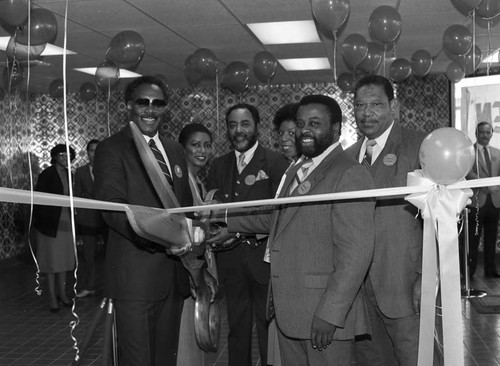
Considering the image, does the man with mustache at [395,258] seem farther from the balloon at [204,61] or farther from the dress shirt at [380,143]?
the balloon at [204,61]

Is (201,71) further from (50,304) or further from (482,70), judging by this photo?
(482,70)

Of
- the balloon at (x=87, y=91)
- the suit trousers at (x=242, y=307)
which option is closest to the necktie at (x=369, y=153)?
the suit trousers at (x=242, y=307)

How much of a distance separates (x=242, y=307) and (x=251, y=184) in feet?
2.38

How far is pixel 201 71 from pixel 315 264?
204 inches

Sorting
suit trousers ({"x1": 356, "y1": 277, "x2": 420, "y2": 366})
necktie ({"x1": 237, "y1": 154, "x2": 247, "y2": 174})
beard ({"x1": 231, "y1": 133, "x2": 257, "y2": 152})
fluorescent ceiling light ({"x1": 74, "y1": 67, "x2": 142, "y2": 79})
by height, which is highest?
fluorescent ceiling light ({"x1": 74, "y1": 67, "x2": 142, "y2": 79})

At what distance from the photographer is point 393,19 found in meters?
5.91

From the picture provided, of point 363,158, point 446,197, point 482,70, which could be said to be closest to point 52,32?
point 363,158

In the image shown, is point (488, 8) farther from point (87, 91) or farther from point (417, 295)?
point (87, 91)

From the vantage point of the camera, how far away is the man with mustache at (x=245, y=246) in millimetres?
3959

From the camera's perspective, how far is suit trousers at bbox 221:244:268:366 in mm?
3984

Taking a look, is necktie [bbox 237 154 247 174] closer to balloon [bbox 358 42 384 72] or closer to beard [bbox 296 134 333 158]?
beard [bbox 296 134 333 158]

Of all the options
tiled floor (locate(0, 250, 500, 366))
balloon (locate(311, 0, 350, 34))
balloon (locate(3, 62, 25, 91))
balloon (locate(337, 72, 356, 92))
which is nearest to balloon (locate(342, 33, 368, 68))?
balloon (locate(311, 0, 350, 34))

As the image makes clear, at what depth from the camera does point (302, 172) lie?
2963 mm

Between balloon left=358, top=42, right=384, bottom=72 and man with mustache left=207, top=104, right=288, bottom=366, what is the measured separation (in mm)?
3530
